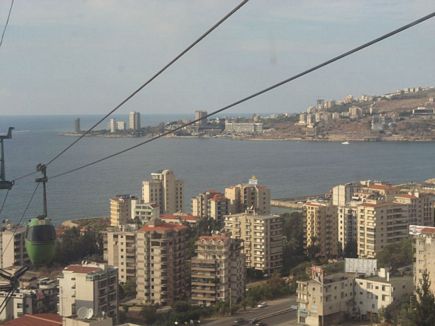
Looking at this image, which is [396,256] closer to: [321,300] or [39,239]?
[321,300]

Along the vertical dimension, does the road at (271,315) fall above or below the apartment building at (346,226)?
below

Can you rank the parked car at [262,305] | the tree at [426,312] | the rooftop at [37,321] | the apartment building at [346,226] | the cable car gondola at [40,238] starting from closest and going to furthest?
the cable car gondola at [40,238] < the tree at [426,312] < the rooftop at [37,321] < the parked car at [262,305] < the apartment building at [346,226]

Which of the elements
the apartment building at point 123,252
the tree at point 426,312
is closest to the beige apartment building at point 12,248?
the apartment building at point 123,252

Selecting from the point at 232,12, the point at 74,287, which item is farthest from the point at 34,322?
the point at 232,12

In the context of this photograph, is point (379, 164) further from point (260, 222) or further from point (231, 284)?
point (231, 284)

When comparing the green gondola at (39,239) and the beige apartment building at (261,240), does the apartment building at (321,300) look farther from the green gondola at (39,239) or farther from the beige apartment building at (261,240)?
the green gondola at (39,239)

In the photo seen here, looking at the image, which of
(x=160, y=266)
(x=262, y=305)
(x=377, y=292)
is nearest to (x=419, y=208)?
(x=377, y=292)
